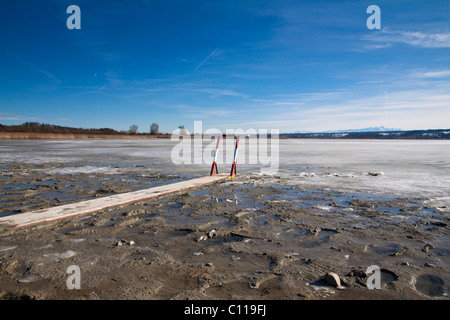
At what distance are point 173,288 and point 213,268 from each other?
18.8 inches

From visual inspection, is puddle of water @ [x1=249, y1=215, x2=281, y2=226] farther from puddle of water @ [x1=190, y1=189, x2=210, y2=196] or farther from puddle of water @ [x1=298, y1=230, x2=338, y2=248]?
puddle of water @ [x1=190, y1=189, x2=210, y2=196]

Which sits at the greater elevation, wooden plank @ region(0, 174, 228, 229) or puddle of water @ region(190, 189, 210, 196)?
wooden plank @ region(0, 174, 228, 229)

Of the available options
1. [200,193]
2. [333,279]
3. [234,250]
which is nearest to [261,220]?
[234,250]

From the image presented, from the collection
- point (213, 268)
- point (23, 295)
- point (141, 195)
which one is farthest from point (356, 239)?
point (141, 195)

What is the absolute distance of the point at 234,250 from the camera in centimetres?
313

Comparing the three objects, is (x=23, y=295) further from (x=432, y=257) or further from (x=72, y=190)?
(x=72, y=190)

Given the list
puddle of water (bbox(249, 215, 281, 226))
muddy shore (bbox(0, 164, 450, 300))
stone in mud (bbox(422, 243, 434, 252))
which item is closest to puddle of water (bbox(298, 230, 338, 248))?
muddy shore (bbox(0, 164, 450, 300))

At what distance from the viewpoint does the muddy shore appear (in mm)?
2283

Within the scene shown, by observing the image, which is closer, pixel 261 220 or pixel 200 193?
pixel 261 220

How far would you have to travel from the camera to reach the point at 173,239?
3.48 meters

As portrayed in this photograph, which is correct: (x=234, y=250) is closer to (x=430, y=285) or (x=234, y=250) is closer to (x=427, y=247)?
(x=430, y=285)

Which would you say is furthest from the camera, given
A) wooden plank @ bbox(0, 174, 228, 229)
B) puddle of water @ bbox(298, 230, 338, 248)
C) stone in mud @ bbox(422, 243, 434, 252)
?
wooden plank @ bbox(0, 174, 228, 229)

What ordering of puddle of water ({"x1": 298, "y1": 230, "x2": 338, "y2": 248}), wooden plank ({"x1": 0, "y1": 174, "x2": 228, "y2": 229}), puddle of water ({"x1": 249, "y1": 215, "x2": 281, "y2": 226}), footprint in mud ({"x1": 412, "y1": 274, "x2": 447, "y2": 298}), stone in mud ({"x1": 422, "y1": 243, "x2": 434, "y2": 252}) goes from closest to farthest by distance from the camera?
footprint in mud ({"x1": 412, "y1": 274, "x2": 447, "y2": 298})
stone in mud ({"x1": 422, "y1": 243, "x2": 434, "y2": 252})
puddle of water ({"x1": 298, "y1": 230, "x2": 338, "y2": 248})
wooden plank ({"x1": 0, "y1": 174, "x2": 228, "y2": 229})
puddle of water ({"x1": 249, "y1": 215, "x2": 281, "y2": 226})

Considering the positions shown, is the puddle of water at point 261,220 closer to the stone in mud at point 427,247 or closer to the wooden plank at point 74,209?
the stone in mud at point 427,247
